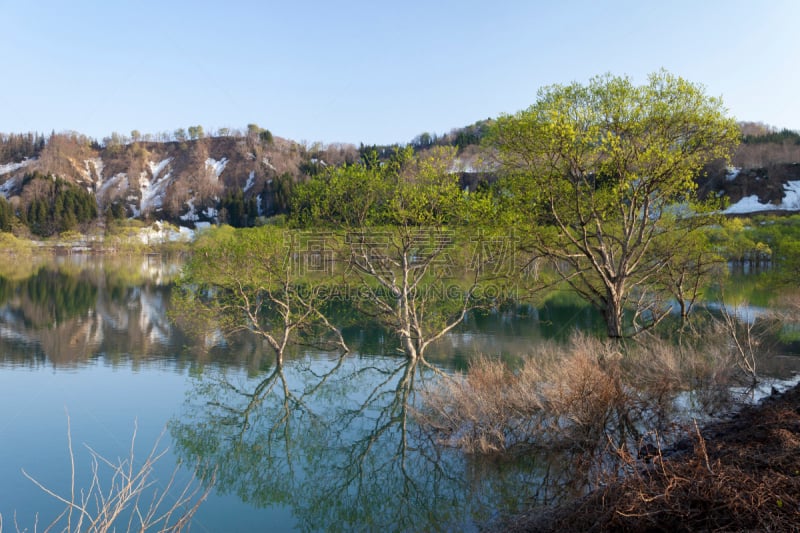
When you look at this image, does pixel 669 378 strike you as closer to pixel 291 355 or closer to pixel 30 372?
pixel 291 355

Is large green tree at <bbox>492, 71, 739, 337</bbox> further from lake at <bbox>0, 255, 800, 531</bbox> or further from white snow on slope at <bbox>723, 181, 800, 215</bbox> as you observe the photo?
white snow on slope at <bbox>723, 181, 800, 215</bbox>

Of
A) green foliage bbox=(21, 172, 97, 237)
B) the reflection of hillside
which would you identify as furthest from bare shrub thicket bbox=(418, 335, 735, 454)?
green foliage bbox=(21, 172, 97, 237)

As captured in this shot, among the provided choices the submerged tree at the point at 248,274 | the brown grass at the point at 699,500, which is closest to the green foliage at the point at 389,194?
the submerged tree at the point at 248,274

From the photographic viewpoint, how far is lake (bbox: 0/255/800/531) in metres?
11.6

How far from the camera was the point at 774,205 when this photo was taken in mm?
129750

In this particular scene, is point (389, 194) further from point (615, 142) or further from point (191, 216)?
point (191, 216)

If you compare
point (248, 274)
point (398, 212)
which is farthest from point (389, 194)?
point (248, 274)

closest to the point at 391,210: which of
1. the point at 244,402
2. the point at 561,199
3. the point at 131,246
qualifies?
the point at 561,199

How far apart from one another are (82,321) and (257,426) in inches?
977

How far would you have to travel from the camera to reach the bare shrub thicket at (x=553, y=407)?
41.9ft

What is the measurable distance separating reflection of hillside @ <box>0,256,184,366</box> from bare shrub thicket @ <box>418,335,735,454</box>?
18188 millimetres

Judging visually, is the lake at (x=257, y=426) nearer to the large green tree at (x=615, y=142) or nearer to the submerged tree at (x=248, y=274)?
the submerged tree at (x=248, y=274)

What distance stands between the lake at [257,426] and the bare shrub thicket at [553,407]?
77 centimetres

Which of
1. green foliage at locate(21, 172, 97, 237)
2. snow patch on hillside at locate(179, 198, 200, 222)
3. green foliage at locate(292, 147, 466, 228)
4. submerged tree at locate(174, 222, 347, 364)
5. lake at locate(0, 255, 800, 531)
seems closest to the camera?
lake at locate(0, 255, 800, 531)
